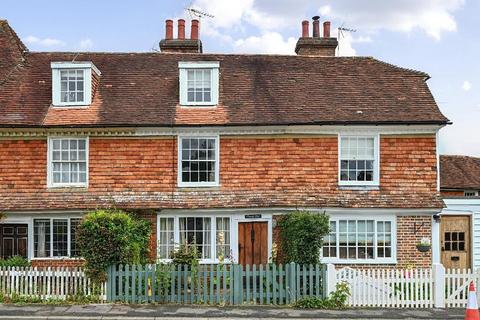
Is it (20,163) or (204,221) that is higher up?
(20,163)

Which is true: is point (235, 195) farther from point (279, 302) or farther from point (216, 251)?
point (279, 302)

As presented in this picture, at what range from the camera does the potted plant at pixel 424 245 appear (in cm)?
1952

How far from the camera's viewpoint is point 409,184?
66.0ft

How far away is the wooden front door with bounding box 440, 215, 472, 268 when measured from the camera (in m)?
22.1

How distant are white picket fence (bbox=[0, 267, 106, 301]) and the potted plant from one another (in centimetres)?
998

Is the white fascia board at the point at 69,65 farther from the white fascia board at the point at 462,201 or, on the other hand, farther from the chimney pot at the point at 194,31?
the white fascia board at the point at 462,201

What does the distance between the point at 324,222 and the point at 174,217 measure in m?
5.18

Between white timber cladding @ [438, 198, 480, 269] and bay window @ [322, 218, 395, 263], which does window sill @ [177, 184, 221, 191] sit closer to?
bay window @ [322, 218, 395, 263]

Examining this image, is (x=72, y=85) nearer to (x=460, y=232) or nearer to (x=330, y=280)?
(x=330, y=280)

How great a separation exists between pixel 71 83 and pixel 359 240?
11304 millimetres

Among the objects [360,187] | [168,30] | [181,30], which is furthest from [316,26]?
[360,187]

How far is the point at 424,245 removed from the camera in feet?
64.0

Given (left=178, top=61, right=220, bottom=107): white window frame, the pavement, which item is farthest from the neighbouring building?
(left=178, top=61, right=220, bottom=107): white window frame

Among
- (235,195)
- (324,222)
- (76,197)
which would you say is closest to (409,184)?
(324,222)
